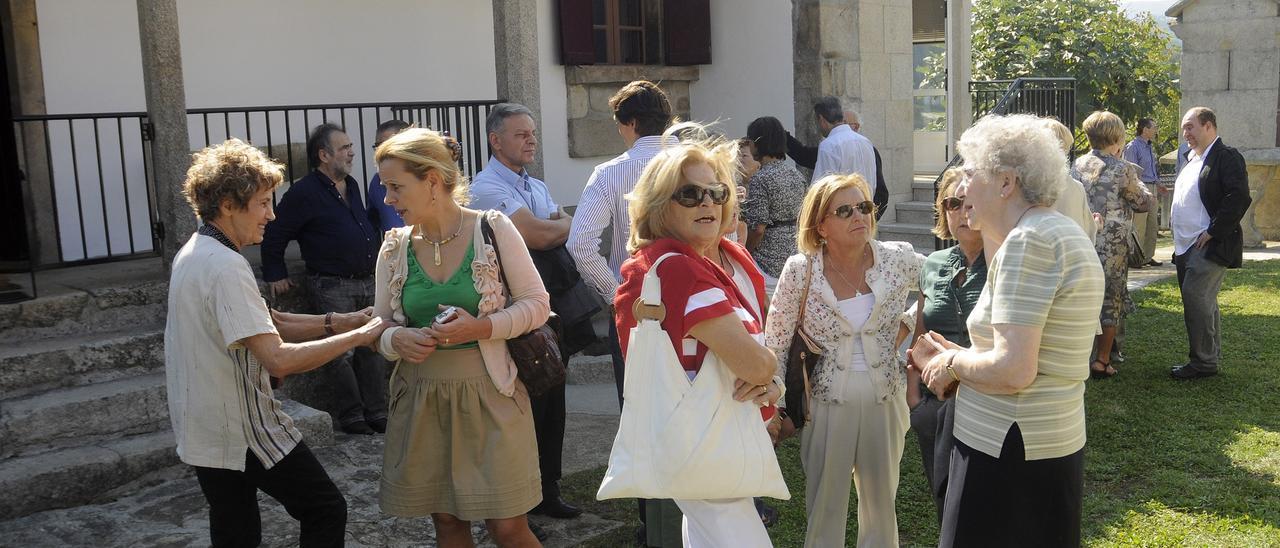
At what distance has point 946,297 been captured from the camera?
3.93 metres

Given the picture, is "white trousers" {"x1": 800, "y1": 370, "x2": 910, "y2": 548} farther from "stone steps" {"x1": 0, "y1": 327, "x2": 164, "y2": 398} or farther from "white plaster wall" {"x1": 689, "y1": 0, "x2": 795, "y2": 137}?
"white plaster wall" {"x1": 689, "y1": 0, "x2": 795, "y2": 137}

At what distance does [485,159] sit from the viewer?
29.5 feet

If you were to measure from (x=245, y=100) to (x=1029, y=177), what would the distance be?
6639 millimetres

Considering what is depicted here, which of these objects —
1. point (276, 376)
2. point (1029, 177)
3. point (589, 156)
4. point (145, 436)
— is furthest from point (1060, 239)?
point (589, 156)


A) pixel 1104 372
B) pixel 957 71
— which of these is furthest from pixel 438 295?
pixel 957 71

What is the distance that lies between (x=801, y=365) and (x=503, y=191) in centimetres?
165

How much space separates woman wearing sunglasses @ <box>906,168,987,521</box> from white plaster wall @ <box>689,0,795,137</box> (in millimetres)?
6357

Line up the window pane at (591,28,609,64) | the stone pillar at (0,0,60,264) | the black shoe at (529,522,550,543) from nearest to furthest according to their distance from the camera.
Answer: the black shoe at (529,522,550,543), the stone pillar at (0,0,60,264), the window pane at (591,28,609,64)

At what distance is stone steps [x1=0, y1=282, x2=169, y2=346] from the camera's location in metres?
5.64

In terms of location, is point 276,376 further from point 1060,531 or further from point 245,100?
point 245,100

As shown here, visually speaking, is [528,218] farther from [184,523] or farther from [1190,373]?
[1190,373]

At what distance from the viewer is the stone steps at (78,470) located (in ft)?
15.5

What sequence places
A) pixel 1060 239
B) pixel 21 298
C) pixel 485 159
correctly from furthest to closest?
pixel 485 159 → pixel 21 298 → pixel 1060 239

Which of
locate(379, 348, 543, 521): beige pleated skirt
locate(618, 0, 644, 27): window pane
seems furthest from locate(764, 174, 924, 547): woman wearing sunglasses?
locate(618, 0, 644, 27): window pane
